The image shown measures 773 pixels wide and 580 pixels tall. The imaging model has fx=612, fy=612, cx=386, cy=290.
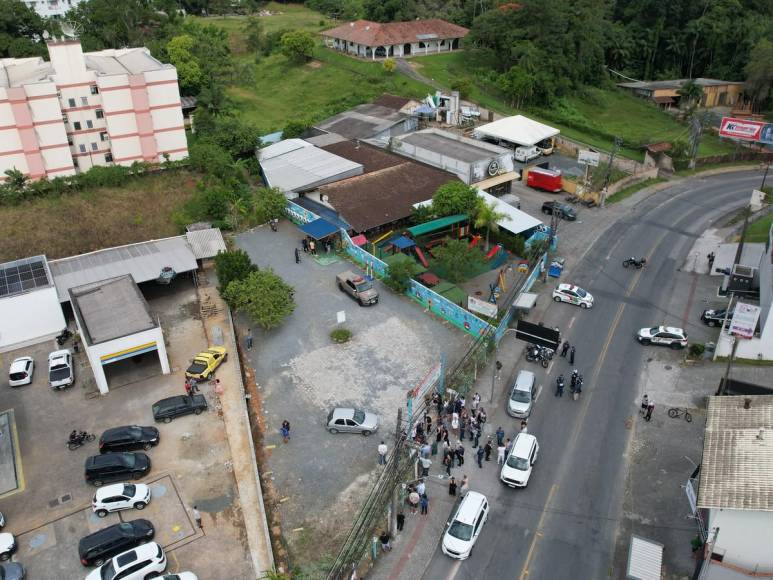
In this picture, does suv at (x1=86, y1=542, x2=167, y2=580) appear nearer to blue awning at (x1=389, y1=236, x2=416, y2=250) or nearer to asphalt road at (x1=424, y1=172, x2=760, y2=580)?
asphalt road at (x1=424, y1=172, x2=760, y2=580)

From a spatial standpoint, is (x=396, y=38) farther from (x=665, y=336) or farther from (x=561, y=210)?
(x=665, y=336)

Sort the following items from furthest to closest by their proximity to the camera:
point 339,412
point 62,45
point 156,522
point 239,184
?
point 239,184 → point 62,45 → point 339,412 → point 156,522

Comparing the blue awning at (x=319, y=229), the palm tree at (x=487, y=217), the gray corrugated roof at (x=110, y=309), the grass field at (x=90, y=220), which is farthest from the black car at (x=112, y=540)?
the palm tree at (x=487, y=217)

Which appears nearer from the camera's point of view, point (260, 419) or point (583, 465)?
point (583, 465)

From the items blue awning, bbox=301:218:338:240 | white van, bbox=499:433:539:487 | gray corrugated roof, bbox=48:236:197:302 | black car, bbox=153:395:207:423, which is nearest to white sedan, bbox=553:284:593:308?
white van, bbox=499:433:539:487

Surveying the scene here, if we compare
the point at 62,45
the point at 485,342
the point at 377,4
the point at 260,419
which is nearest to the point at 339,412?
the point at 260,419

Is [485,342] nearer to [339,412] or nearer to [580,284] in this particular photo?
[339,412]
